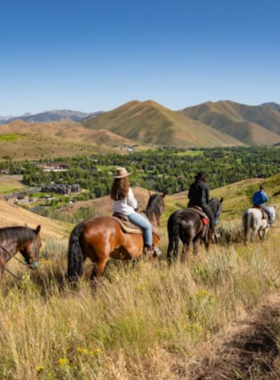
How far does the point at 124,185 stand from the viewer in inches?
296

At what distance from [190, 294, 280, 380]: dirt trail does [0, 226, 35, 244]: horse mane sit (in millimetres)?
4612

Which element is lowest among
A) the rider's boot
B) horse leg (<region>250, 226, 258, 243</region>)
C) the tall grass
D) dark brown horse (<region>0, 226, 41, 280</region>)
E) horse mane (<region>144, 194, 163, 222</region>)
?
horse leg (<region>250, 226, 258, 243</region>)

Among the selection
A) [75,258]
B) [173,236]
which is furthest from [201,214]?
[75,258]

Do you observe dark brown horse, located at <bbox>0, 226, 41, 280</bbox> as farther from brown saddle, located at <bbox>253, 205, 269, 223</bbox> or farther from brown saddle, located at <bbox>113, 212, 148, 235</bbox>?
brown saddle, located at <bbox>253, 205, 269, 223</bbox>

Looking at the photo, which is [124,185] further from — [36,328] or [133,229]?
[36,328]

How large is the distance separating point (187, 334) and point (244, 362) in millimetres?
632

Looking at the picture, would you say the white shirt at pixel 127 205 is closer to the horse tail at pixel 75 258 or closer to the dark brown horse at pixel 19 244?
the horse tail at pixel 75 258

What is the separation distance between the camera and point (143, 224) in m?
8.02

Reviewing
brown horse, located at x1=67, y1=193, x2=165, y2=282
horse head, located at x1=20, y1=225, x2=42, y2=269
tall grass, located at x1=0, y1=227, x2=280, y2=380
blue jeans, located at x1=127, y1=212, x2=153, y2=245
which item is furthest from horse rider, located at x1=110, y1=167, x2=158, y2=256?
tall grass, located at x1=0, y1=227, x2=280, y2=380

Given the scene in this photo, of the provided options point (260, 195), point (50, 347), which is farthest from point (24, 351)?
point (260, 195)

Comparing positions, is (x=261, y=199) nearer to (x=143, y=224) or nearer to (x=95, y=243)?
(x=143, y=224)

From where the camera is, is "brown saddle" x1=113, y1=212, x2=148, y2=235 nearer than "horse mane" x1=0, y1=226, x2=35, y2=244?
No

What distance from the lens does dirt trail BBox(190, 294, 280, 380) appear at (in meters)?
3.16

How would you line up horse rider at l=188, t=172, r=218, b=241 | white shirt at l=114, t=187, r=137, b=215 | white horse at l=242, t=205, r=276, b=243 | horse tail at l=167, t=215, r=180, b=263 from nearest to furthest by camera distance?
white shirt at l=114, t=187, r=137, b=215 → horse tail at l=167, t=215, r=180, b=263 → horse rider at l=188, t=172, r=218, b=241 → white horse at l=242, t=205, r=276, b=243
